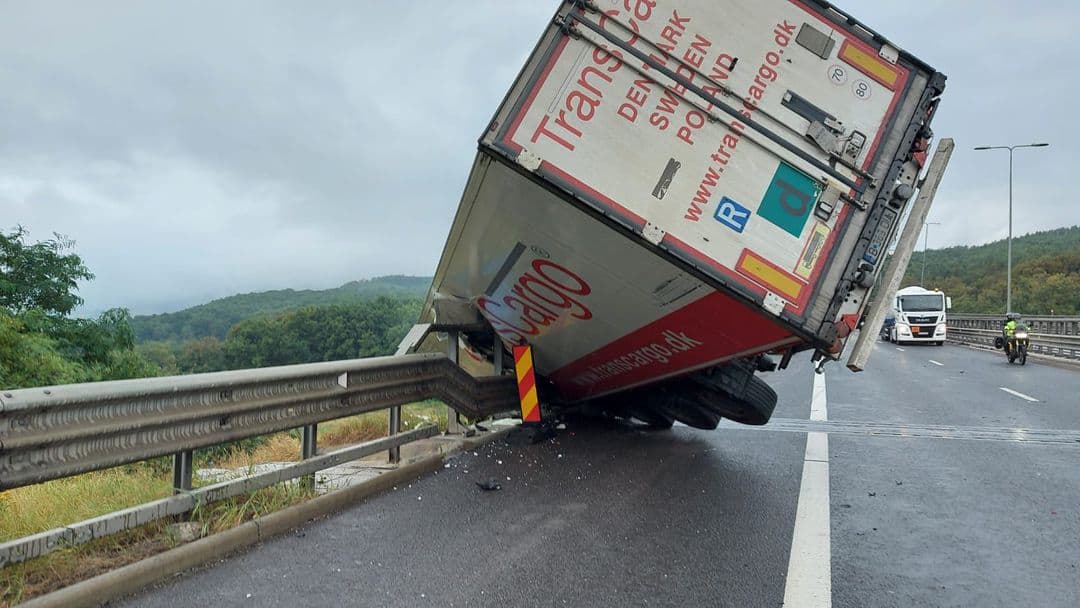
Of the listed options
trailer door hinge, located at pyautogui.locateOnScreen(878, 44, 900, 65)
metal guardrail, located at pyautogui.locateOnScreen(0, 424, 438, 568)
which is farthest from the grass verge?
trailer door hinge, located at pyautogui.locateOnScreen(878, 44, 900, 65)

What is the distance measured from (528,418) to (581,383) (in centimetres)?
67

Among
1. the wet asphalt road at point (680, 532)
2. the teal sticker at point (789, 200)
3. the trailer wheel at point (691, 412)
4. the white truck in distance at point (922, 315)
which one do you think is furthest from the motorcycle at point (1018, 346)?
the teal sticker at point (789, 200)

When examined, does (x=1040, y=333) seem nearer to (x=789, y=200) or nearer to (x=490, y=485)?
(x=789, y=200)

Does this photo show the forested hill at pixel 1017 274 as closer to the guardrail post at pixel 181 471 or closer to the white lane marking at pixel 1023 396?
the white lane marking at pixel 1023 396

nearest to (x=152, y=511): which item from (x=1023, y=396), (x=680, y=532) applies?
(x=680, y=532)

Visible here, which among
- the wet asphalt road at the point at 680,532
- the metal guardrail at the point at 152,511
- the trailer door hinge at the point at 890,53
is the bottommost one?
the wet asphalt road at the point at 680,532

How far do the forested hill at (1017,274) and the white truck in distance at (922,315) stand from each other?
9775 millimetres

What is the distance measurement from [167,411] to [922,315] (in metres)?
38.9

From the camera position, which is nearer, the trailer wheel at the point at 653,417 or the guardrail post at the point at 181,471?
the guardrail post at the point at 181,471

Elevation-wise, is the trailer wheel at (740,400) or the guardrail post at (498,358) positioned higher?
the guardrail post at (498,358)

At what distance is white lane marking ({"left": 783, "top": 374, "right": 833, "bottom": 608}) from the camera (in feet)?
11.4

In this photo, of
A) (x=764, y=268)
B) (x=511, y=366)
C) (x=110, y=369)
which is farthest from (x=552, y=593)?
(x=110, y=369)

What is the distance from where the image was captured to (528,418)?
7.84 m

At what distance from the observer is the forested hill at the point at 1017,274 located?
6188cm
